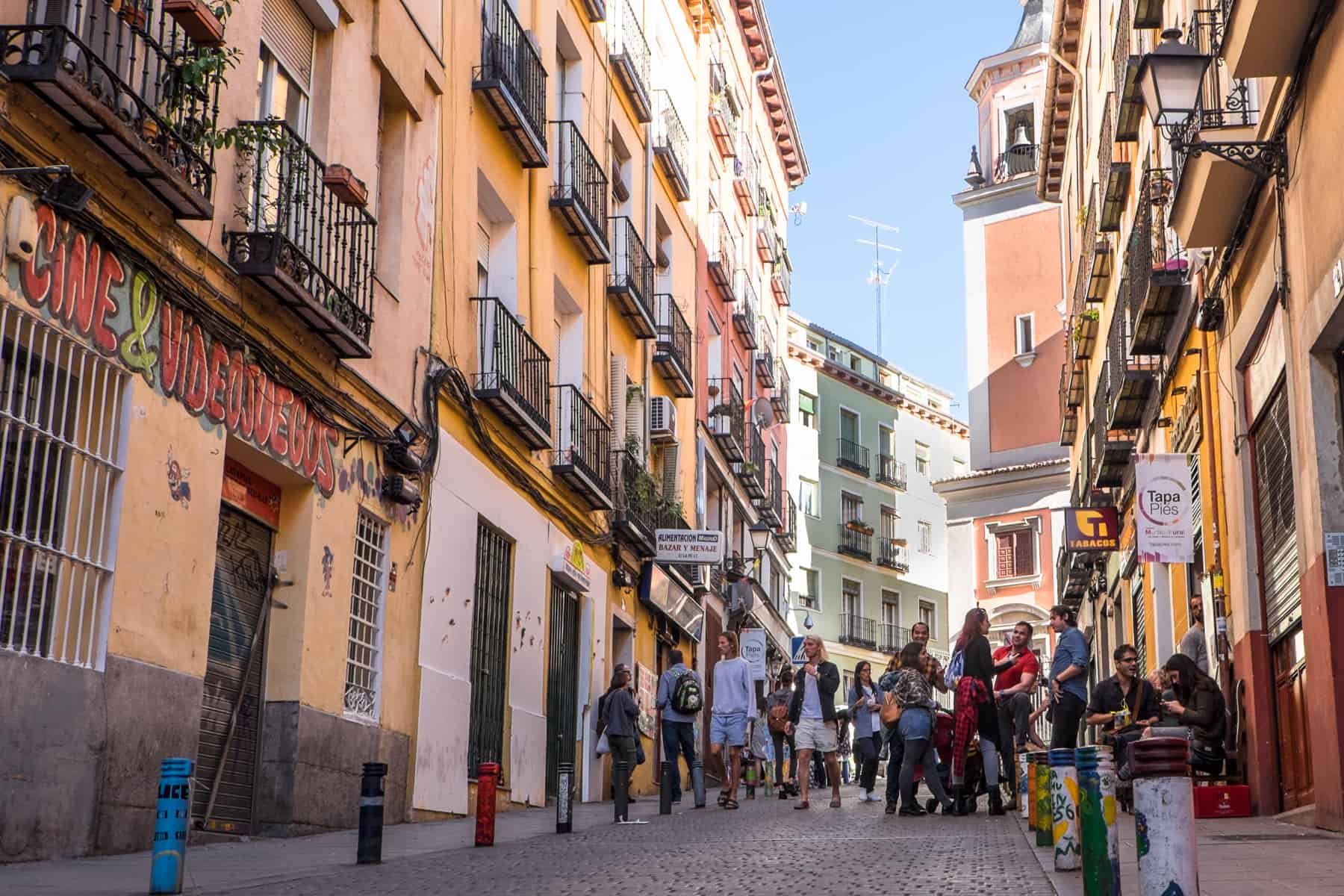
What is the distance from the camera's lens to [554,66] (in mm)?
21672

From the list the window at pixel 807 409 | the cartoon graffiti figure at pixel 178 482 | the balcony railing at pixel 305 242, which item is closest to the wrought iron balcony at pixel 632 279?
the balcony railing at pixel 305 242

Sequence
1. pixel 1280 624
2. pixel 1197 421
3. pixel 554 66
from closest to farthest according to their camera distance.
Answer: pixel 1280 624, pixel 1197 421, pixel 554 66

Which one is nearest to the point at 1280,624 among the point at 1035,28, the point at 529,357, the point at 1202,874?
the point at 1202,874

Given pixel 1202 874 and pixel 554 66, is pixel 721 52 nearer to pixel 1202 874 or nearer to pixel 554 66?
pixel 554 66

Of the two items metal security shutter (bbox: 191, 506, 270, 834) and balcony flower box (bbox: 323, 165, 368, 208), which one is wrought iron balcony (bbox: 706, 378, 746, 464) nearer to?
balcony flower box (bbox: 323, 165, 368, 208)

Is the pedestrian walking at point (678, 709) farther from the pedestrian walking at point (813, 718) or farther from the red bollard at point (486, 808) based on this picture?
the red bollard at point (486, 808)

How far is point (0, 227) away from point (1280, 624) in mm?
10502

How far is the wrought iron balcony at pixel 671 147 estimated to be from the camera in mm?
27688

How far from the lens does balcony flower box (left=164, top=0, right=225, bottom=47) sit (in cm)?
991

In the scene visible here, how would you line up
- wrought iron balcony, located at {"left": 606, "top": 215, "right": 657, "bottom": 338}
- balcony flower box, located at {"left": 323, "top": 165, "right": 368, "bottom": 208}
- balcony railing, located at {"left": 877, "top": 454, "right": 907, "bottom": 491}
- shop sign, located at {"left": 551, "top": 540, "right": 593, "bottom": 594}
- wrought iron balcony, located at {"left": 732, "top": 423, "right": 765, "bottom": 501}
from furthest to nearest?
balcony railing, located at {"left": 877, "top": 454, "right": 907, "bottom": 491}
wrought iron balcony, located at {"left": 732, "top": 423, "right": 765, "bottom": 501}
wrought iron balcony, located at {"left": 606, "top": 215, "right": 657, "bottom": 338}
shop sign, located at {"left": 551, "top": 540, "right": 593, "bottom": 594}
balcony flower box, located at {"left": 323, "top": 165, "right": 368, "bottom": 208}

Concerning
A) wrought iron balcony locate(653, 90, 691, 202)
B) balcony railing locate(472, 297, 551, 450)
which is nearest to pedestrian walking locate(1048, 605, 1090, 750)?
balcony railing locate(472, 297, 551, 450)

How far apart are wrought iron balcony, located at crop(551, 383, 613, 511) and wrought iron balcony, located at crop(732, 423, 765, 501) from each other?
42.8ft

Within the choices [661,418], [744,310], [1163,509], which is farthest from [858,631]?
[1163,509]

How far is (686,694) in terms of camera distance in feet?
55.3
